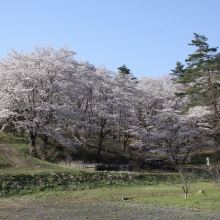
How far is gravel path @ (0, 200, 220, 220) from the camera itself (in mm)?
13703

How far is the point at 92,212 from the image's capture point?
15.0m

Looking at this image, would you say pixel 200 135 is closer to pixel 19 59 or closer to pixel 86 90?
pixel 86 90

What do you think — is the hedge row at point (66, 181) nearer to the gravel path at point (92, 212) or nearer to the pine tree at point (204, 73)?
the gravel path at point (92, 212)

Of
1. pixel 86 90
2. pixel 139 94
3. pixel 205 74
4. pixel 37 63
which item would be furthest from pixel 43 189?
pixel 139 94

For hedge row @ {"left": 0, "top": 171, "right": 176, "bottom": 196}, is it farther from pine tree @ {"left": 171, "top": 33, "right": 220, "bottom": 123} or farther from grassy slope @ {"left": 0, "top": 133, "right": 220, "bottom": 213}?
pine tree @ {"left": 171, "top": 33, "right": 220, "bottom": 123}

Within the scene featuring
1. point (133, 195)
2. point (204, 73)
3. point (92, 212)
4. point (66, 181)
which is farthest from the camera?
point (204, 73)

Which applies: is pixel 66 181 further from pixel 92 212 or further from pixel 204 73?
pixel 204 73

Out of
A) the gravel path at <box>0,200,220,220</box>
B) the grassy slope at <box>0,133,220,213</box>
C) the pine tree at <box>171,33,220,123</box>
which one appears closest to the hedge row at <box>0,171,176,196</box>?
the grassy slope at <box>0,133,220,213</box>

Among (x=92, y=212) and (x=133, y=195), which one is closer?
(x=92, y=212)

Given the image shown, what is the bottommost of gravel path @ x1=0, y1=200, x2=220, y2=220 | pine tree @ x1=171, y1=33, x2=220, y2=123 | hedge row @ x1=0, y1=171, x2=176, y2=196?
gravel path @ x1=0, y1=200, x2=220, y2=220

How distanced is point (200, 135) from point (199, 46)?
1442cm

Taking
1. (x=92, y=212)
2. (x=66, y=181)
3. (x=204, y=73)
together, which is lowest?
(x=92, y=212)

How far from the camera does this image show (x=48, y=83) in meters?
32.8

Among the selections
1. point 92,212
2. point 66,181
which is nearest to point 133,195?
point 66,181
